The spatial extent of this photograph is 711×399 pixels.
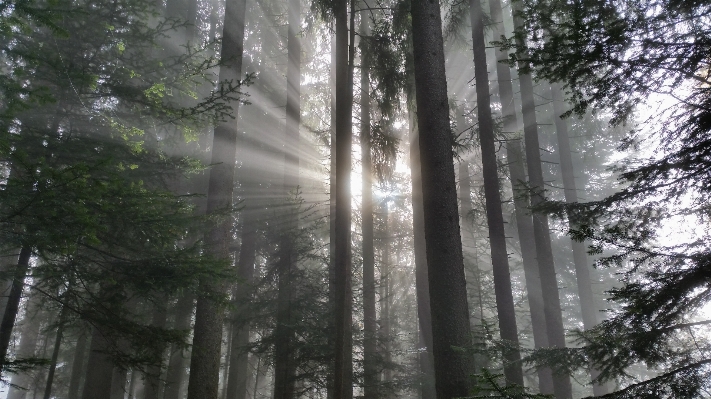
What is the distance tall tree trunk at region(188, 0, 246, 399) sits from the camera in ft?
31.0

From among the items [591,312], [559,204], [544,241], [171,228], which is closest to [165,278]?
[171,228]

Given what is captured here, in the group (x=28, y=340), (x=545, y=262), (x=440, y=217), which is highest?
(x=545, y=262)

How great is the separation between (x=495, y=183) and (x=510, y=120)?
13.8ft

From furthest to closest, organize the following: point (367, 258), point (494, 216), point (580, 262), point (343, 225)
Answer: point (580, 262) < point (367, 258) < point (494, 216) < point (343, 225)

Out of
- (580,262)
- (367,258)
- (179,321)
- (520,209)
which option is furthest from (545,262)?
(179,321)

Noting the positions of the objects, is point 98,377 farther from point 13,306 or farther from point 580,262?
point 580,262

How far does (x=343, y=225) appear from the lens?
31.1 ft

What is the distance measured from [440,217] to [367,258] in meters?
9.33

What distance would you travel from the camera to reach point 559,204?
5.82m

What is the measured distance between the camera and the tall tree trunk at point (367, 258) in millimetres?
12562

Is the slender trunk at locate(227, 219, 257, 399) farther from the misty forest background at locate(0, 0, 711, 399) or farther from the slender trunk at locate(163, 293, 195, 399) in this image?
the slender trunk at locate(163, 293, 195, 399)

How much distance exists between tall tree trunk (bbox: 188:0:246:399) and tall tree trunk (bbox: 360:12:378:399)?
3506 mm

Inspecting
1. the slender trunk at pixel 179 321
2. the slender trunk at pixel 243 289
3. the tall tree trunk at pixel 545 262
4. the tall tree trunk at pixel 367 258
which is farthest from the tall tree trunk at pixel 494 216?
the slender trunk at pixel 179 321

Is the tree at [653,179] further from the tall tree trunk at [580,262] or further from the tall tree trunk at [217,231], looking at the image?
the tall tree trunk at [580,262]
